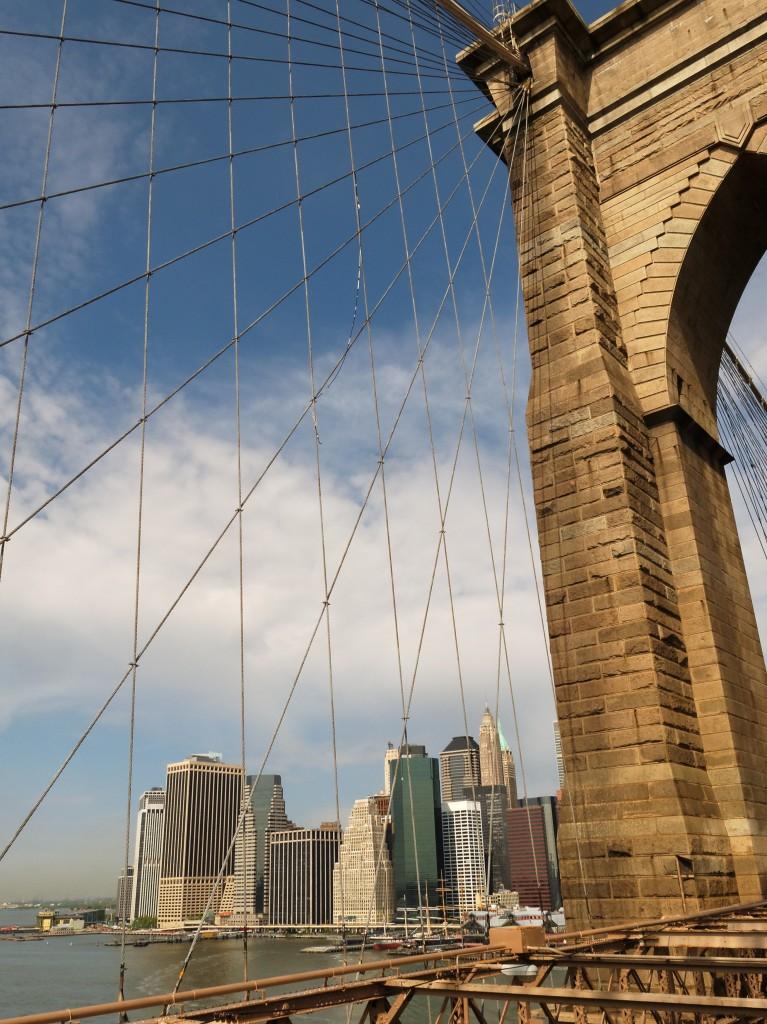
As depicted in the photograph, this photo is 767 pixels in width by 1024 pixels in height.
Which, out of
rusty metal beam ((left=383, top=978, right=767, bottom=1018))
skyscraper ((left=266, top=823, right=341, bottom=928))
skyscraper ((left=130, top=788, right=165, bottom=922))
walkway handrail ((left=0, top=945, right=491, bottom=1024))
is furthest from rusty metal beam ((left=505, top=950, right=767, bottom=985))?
skyscraper ((left=130, top=788, right=165, bottom=922))

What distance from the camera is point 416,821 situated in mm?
36500

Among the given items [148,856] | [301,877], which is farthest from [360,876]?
[148,856]

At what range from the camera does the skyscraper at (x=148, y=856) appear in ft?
490

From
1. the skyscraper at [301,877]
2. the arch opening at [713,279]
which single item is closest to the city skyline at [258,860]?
the skyscraper at [301,877]

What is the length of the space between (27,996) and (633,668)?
73.4 meters

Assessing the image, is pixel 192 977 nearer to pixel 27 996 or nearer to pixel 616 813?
pixel 27 996

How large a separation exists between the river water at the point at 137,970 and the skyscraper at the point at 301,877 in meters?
5.01

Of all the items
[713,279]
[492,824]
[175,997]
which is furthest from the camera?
[713,279]

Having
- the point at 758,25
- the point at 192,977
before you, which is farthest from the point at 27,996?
the point at 758,25

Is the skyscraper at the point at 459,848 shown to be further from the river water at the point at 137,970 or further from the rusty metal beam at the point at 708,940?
the rusty metal beam at the point at 708,940

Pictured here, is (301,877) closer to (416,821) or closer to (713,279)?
(416,821)

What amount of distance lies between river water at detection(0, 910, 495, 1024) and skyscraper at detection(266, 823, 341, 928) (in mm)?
5007

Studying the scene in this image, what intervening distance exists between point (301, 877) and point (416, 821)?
330 feet

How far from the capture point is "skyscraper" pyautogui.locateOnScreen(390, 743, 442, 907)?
9867 millimetres
